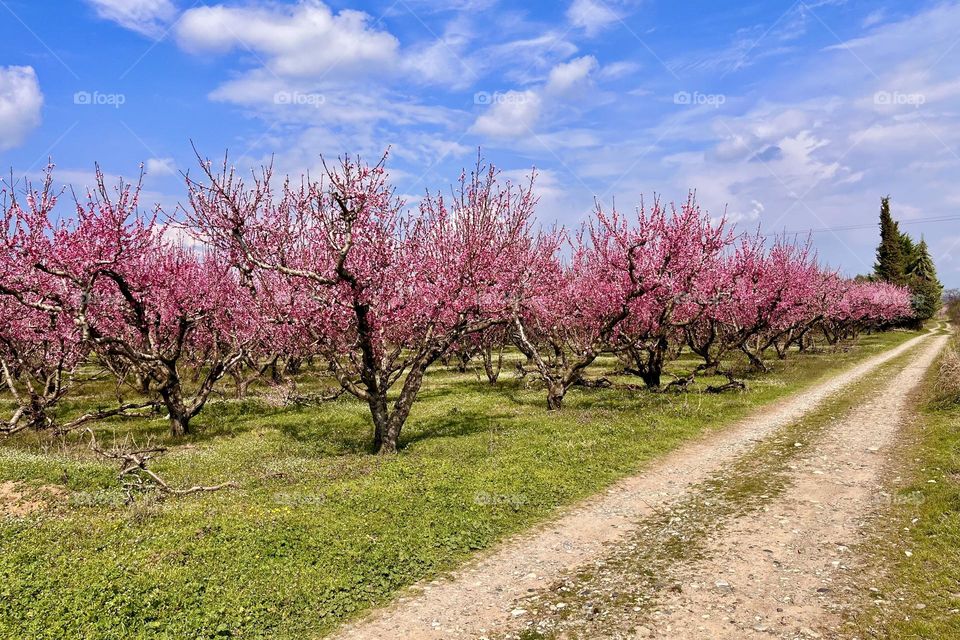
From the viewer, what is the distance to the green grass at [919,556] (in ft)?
26.3

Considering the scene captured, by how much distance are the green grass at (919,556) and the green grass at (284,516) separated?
6.39 m

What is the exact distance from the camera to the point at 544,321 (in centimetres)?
3588

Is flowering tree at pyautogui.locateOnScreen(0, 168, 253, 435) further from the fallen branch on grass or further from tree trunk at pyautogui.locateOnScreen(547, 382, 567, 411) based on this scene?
tree trunk at pyautogui.locateOnScreen(547, 382, 567, 411)

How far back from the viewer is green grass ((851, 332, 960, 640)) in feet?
26.3

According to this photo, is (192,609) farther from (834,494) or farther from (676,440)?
(676,440)

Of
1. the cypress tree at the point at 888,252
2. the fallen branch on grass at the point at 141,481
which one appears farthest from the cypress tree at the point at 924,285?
the fallen branch on grass at the point at 141,481

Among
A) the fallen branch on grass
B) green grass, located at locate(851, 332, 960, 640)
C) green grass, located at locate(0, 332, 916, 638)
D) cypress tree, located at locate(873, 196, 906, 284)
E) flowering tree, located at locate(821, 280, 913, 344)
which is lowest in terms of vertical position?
green grass, located at locate(851, 332, 960, 640)

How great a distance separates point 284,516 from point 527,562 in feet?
17.7

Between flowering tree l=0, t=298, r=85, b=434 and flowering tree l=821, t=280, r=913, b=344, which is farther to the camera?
flowering tree l=821, t=280, r=913, b=344

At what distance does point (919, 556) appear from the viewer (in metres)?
10.0

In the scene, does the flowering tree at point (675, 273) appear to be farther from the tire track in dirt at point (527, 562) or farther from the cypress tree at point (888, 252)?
the cypress tree at point (888, 252)

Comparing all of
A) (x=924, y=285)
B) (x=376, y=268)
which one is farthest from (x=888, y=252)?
(x=376, y=268)

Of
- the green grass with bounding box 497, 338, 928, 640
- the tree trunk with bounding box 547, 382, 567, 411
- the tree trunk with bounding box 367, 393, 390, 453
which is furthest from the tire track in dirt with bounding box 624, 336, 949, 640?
the tree trunk with bounding box 547, 382, 567, 411

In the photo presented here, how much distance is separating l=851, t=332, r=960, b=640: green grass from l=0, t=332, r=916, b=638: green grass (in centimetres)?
639
